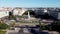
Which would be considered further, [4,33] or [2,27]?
[2,27]

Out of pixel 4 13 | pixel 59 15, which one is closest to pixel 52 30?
pixel 59 15

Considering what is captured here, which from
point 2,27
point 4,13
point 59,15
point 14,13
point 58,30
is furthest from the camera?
point 14,13

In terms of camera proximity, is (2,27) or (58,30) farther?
(2,27)

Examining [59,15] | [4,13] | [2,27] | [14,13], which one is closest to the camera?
[2,27]

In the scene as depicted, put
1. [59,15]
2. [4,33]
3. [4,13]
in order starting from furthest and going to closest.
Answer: [4,13]
[59,15]
[4,33]

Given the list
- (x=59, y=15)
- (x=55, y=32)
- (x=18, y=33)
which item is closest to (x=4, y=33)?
(x=18, y=33)

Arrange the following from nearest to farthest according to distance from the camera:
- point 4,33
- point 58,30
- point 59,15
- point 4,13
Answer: point 4,33
point 58,30
point 59,15
point 4,13

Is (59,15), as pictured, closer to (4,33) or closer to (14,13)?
(14,13)

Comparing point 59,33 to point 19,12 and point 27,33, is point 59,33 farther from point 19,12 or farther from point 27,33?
point 19,12
